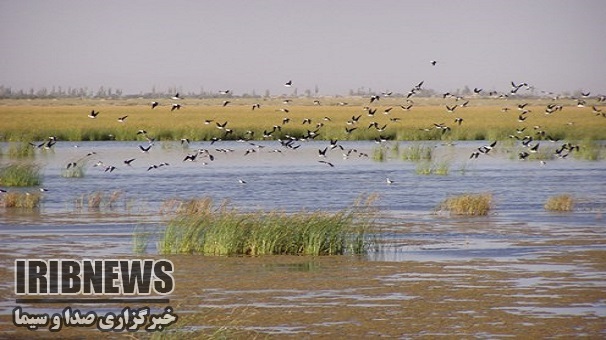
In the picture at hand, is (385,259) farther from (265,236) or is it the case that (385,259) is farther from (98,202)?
(98,202)

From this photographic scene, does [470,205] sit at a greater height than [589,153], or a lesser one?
greater

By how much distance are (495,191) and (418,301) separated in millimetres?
20071

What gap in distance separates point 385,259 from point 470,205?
842 centimetres

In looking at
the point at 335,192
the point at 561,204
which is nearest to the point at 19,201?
the point at 335,192

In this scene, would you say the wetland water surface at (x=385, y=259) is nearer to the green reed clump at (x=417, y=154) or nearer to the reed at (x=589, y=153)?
the green reed clump at (x=417, y=154)

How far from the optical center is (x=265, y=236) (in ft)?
66.1

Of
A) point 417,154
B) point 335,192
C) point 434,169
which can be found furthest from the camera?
point 417,154

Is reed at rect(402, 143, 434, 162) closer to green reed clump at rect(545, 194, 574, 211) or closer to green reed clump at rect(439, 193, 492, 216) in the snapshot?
green reed clump at rect(545, 194, 574, 211)

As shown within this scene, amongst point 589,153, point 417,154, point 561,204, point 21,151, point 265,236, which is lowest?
point 21,151

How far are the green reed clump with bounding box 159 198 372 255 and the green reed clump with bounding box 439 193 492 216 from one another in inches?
306

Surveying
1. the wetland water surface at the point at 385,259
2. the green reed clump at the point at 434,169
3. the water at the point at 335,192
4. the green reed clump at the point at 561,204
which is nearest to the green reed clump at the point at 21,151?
the water at the point at 335,192

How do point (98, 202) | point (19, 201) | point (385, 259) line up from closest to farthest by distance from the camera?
point (385, 259)
point (19, 201)
point (98, 202)

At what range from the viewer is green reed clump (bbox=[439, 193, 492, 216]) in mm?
27906

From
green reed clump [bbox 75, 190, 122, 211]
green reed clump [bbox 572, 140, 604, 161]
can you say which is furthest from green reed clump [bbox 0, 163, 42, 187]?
green reed clump [bbox 572, 140, 604, 161]
